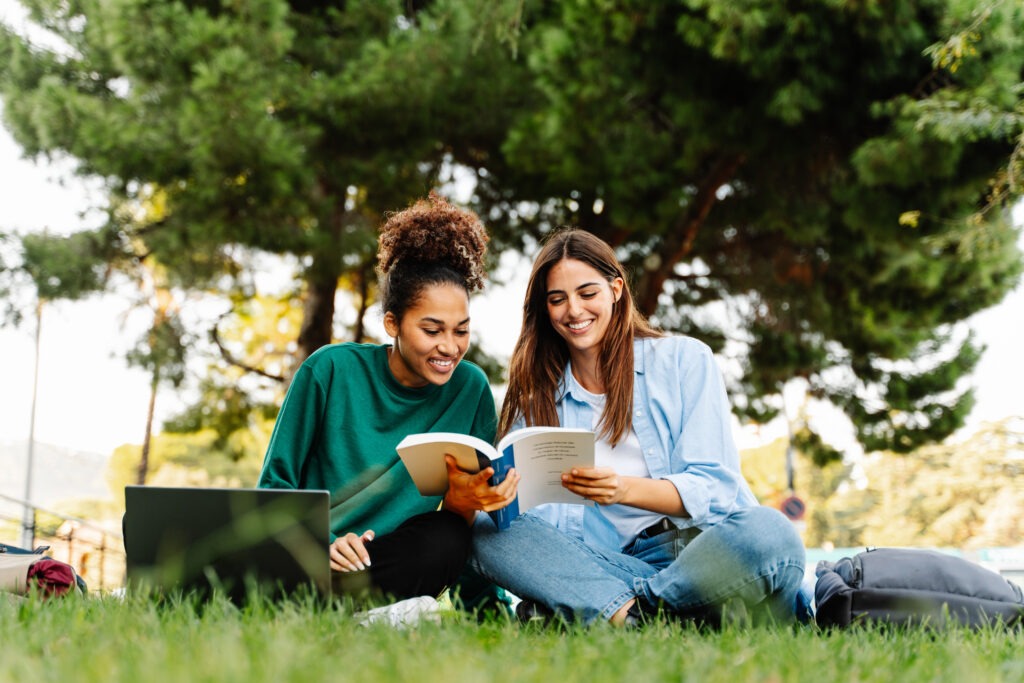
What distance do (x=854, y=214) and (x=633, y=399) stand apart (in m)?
4.79

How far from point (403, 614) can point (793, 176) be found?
6.66m

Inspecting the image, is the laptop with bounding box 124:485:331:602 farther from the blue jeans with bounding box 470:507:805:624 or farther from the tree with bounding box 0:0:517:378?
the tree with bounding box 0:0:517:378

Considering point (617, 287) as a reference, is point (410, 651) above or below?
below

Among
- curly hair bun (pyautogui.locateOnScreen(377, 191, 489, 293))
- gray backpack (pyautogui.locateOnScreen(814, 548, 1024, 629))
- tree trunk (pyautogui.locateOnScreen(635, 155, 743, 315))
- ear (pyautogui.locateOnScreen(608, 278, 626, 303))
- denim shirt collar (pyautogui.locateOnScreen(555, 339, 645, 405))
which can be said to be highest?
tree trunk (pyautogui.locateOnScreen(635, 155, 743, 315))

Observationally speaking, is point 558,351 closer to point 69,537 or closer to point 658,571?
point 658,571

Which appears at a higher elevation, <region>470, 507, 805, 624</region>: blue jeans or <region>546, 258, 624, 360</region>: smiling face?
<region>546, 258, 624, 360</region>: smiling face

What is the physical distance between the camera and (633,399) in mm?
2980

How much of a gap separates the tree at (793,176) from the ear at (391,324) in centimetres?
359

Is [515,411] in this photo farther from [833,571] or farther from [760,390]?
[760,390]

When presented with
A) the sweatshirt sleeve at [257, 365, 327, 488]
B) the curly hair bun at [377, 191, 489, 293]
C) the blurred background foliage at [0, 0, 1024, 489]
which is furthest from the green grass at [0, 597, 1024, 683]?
the blurred background foliage at [0, 0, 1024, 489]

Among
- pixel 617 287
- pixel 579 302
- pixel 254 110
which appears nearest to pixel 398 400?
pixel 579 302

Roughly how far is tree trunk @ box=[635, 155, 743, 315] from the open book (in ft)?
19.7

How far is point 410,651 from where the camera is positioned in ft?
5.08

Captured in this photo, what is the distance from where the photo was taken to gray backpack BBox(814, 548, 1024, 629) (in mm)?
2502
